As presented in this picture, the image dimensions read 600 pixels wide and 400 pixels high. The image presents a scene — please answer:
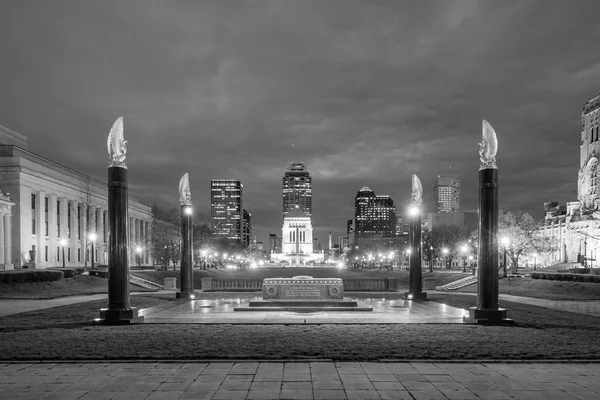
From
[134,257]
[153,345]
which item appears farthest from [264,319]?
[134,257]

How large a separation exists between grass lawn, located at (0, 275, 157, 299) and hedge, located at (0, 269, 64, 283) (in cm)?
52

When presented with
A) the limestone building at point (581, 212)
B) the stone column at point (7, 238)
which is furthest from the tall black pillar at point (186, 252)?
the limestone building at point (581, 212)

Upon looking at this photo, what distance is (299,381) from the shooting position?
10445mm

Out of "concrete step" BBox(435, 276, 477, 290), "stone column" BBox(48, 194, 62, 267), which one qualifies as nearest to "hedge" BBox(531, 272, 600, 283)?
"concrete step" BBox(435, 276, 477, 290)

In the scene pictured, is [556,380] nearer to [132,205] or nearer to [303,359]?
[303,359]

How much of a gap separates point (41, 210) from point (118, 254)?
226 feet

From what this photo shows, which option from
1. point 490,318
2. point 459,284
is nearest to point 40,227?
point 459,284

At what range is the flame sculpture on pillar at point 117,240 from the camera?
19203 millimetres

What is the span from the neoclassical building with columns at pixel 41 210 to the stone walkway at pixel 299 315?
5233 cm

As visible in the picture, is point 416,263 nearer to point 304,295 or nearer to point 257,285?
point 304,295

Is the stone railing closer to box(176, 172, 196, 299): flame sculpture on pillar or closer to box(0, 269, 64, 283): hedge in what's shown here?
box(176, 172, 196, 299): flame sculpture on pillar

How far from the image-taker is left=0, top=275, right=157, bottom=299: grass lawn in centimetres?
3744

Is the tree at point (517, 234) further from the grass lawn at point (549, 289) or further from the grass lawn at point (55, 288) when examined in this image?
the grass lawn at point (55, 288)

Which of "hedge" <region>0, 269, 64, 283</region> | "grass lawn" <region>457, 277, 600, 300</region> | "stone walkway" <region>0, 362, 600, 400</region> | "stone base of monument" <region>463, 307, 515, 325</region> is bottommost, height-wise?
"grass lawn" <region>457, 277, 600, 300</region>
